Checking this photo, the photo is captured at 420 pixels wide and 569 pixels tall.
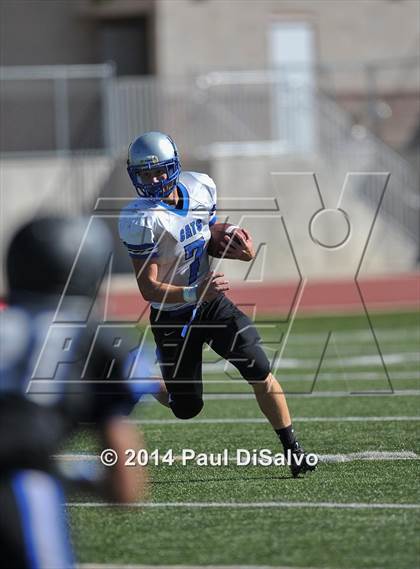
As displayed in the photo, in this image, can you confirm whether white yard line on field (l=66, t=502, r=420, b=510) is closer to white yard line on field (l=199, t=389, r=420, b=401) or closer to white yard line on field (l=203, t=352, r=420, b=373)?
white yard line on field (l=199, t=389, r=420, b=401)

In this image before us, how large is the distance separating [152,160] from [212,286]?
0.65m

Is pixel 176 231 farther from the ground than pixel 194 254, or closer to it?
farther from the ground

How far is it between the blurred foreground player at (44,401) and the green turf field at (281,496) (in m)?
1.07

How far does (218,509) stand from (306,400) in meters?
3.51

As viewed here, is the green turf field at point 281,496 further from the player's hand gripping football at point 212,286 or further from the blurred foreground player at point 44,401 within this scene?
the blurred foreground player at point 44,401

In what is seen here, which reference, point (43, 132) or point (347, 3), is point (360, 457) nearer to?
point (43, 132)

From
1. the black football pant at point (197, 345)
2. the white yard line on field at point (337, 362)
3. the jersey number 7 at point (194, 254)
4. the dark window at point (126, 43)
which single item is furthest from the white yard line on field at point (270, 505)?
the dark window at point (126, 43)

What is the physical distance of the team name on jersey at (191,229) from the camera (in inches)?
234

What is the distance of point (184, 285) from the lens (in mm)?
6039

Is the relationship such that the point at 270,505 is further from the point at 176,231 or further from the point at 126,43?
the point at 126,43

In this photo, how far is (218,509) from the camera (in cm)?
509

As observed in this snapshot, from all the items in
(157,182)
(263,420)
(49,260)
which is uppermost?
(49,260)

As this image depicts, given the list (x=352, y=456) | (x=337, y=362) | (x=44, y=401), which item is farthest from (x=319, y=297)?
(x=44, y=401)

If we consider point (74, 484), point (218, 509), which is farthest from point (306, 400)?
point (74, 484)
